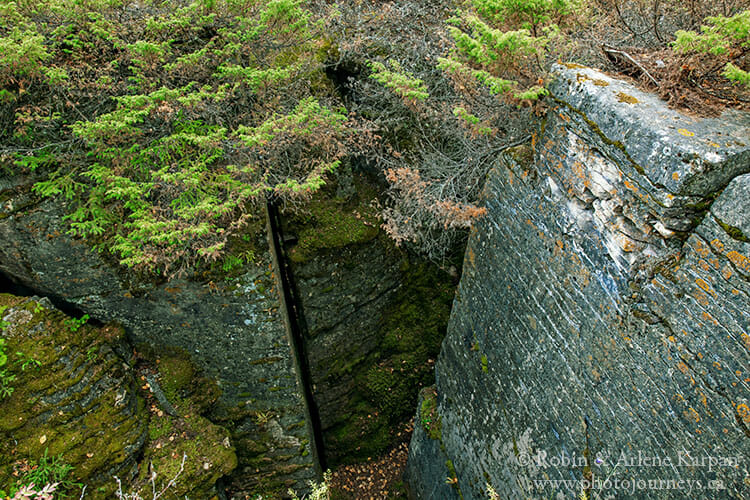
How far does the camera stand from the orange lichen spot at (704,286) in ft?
7.49

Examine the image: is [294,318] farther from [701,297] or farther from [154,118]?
[701,297]

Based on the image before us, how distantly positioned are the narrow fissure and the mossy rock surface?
2.21 m

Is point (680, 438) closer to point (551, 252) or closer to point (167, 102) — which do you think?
point (551, 252)

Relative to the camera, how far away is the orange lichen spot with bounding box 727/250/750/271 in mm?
2107

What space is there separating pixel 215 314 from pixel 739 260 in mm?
5273

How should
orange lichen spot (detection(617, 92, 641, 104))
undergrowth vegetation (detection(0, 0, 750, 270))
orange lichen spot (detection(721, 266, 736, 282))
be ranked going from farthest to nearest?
undergrowth vegetation (detection(0, 0, 750, 270)) < orange lichen spot (detection(617, 92, 641, 104)) < orange lichen spot (detection(721, 266, 736, 282))

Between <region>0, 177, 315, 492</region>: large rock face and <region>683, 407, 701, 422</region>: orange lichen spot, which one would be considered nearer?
<region>683, 407, 701, 422</region>: orange lichen spot

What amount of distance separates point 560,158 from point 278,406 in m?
5.14

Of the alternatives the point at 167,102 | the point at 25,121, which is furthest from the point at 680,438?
the point at 25,121

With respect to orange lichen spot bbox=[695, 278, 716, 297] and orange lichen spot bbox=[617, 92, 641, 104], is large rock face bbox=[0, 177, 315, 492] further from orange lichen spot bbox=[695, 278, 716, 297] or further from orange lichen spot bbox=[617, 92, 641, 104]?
orange lichen spot bbox=[695, 278, 716, 297]

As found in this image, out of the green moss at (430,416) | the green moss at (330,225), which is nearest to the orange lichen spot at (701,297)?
the green moss at (330,225)

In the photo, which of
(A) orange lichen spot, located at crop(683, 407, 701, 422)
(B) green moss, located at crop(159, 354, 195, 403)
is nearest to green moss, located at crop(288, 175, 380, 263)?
(B) green moss, located at crop(159, 354, 195, 403)

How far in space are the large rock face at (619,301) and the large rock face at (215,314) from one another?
2990mm

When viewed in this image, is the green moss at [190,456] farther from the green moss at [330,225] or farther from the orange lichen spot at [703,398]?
the orange lichen spot at [703,398]
